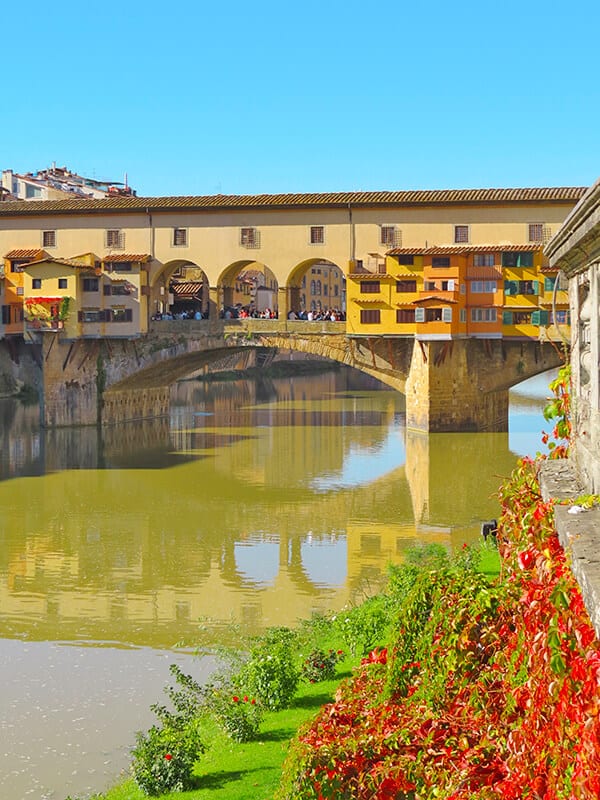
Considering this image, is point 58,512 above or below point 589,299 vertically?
below

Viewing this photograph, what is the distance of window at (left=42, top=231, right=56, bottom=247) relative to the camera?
39.3 metres

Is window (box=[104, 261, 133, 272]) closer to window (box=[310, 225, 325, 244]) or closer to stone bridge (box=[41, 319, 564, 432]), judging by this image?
stone bridge (box=[41, 319, 564, 432])

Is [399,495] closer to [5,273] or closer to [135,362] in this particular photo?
[135,362]

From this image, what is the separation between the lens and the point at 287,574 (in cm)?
1856

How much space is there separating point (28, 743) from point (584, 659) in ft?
25.8

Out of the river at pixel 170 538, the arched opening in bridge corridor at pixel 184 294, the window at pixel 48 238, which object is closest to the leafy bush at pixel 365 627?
the river at pixel 170 538

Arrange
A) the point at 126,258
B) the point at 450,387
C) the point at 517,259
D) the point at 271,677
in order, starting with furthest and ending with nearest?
the point at 126,258 < the point at 450,387 < the point at 517,259 < the point at 271,677

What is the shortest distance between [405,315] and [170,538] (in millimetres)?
16076

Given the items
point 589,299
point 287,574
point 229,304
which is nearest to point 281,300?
point 229,304

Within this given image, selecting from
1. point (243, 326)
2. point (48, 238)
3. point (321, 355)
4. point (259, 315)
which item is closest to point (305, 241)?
point (243, 326)

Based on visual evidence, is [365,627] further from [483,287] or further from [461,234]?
[461,234]

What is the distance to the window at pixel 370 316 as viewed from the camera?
36125mm

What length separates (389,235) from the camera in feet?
119

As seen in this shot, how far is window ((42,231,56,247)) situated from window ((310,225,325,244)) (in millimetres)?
9079
